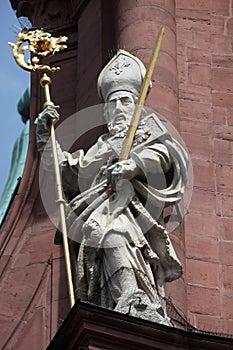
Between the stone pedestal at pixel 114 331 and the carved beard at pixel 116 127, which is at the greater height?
the carved beard at pixel 116 127

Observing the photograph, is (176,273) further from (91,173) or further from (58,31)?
(58,31)

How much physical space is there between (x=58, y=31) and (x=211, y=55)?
1.26 meters

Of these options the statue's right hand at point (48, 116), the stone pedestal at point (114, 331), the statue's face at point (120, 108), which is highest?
the statue's face at point (120, 108)

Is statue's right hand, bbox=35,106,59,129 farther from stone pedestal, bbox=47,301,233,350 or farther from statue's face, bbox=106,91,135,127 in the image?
stone pedestal, bbox=47,301,233,350

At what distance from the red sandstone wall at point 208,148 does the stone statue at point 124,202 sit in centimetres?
72

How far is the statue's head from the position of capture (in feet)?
52.6

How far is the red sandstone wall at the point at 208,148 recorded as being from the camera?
53.1 feet

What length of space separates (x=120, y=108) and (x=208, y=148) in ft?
3.63

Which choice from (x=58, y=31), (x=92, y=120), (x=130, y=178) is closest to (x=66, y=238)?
(x=130, y=178)

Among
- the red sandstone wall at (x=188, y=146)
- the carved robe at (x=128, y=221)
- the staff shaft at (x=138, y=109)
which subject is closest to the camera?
the carved robe at (x=128, y=221)

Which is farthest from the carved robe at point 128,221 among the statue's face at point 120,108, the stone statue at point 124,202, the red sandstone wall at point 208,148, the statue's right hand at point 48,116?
the red sandstone wall at point 208,148

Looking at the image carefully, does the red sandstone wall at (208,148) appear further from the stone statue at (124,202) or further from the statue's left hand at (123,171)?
the statue's left hand at (123,171)

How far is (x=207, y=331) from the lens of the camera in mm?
15578

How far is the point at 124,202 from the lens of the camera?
1541 cm
